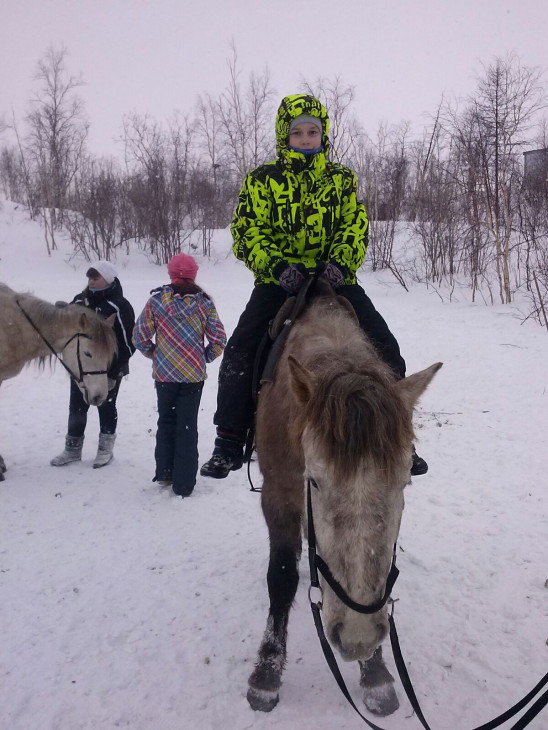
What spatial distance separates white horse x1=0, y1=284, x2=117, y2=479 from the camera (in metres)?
5.57

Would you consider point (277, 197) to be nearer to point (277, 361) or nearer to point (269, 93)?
point (277, 361)

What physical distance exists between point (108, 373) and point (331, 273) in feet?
12.4

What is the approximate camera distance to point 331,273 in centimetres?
305

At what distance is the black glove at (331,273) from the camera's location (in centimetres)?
304

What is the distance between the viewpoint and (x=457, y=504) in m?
4.96

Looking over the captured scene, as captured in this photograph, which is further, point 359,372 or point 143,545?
point 143,545

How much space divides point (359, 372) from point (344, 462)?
0.39 m

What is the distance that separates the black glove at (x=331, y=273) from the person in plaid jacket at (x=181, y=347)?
211 centimetres

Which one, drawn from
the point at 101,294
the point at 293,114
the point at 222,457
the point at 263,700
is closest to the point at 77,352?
the point at 101,294

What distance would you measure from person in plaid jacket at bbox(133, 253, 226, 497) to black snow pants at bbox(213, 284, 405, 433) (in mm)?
1778

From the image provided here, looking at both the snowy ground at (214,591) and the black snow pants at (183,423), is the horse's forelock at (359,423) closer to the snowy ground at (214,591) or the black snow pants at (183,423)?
the snowy ground at (214,591)

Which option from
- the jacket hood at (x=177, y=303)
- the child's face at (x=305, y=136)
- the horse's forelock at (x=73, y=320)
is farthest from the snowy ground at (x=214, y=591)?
the child's face at (x=305, y=136)

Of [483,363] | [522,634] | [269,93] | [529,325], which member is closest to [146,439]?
[522,634]

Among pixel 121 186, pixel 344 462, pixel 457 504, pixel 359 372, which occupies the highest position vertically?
pixel 121 186
